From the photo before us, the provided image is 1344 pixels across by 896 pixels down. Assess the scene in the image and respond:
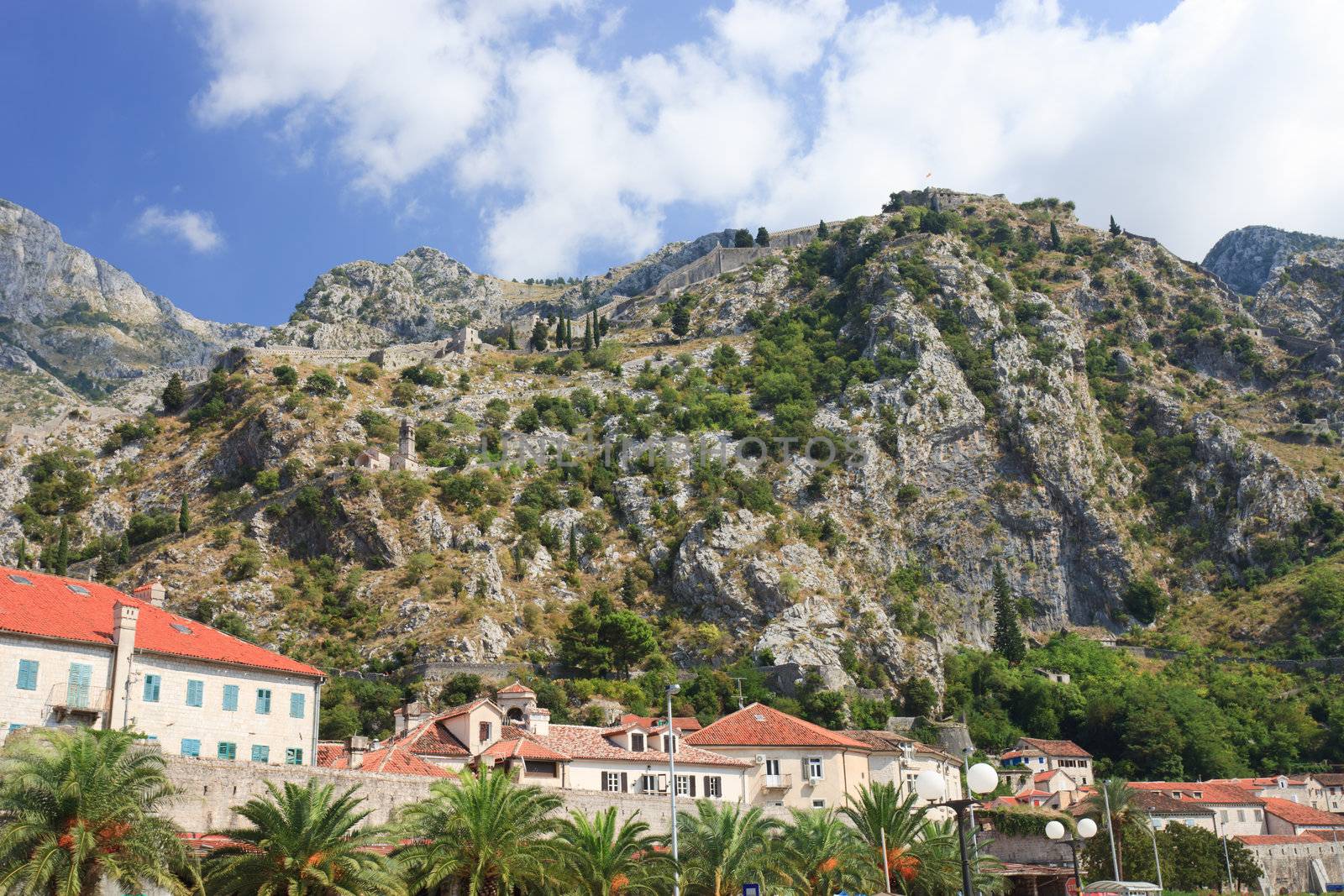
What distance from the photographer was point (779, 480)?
11744 cm

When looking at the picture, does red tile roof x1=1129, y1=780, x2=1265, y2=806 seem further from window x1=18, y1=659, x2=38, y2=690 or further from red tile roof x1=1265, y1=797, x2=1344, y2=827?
window x1=18, y1=659, x2=38, y2=690

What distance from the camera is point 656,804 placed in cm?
4594

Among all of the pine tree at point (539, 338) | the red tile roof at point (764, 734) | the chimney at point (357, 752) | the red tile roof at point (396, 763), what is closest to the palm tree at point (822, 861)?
the red tile roof at point (396, 763)

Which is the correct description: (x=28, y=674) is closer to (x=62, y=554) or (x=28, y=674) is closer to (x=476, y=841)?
(x=476, y=841)

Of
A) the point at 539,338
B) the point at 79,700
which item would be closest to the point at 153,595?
the point at 79,700

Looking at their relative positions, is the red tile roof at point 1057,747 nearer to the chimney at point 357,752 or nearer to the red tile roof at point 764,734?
the red tile roof at point 764,734

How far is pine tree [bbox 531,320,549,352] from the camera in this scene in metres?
152

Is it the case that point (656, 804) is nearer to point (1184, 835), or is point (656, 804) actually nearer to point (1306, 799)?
point (1184, 835)

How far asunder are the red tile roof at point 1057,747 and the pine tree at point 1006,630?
46.2ft

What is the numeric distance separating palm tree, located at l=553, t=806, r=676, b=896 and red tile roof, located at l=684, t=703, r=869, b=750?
2083cm

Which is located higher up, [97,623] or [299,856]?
[97,623]

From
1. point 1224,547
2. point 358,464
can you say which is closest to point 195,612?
A: point 358,464

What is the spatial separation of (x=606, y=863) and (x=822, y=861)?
9.19 meters

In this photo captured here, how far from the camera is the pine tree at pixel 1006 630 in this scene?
106375 millimetres
